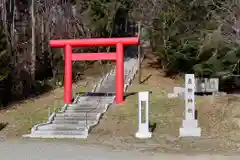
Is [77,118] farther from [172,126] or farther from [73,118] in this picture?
[172,126]

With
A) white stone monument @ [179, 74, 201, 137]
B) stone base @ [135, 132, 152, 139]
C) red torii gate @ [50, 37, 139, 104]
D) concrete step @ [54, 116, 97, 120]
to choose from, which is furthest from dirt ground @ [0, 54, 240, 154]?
red torii gate @ [50, 37, 139, 104]

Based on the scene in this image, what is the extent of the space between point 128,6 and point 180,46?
839 centimetres

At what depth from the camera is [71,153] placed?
12.0 meters

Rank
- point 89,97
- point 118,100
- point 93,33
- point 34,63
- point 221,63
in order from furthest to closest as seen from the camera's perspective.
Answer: point 93,33 < point 34,63 < point 221,63 < point 89,97 < point 118,100

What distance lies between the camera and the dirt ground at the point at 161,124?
44.4ft

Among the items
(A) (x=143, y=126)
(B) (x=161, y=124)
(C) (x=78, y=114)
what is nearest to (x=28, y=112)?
(C) (x=78, y=114)

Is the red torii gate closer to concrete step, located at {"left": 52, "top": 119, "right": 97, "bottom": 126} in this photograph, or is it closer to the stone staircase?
the stone staircase

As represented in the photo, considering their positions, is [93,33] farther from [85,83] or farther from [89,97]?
[89,97]

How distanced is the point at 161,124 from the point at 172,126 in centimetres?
47

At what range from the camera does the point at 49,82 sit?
26.1 metres

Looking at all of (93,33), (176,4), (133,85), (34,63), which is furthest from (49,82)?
(176,4)

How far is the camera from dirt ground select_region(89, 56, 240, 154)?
1347cm

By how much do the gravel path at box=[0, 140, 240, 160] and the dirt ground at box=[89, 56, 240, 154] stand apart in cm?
99

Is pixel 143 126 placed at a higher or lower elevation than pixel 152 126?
higher
